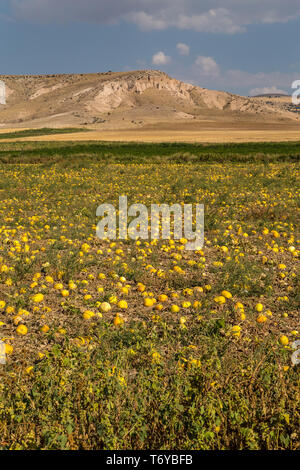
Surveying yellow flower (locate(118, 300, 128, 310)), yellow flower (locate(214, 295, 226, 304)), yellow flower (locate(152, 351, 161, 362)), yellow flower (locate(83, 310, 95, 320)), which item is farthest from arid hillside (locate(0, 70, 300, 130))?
yellow flower (locate(152, 351, 161, 362))

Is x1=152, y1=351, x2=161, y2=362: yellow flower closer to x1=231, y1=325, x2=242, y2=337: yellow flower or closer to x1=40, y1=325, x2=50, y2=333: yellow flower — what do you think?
x1=231, y1=325, x2=242, y2=337: yellow flower

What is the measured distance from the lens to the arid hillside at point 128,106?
140 m

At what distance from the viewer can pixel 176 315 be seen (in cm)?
490

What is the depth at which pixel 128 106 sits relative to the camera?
165875 millimetres

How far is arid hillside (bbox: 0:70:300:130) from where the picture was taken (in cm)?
13950

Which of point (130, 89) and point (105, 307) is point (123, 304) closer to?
point (105, 307)

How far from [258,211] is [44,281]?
7913 millimetres

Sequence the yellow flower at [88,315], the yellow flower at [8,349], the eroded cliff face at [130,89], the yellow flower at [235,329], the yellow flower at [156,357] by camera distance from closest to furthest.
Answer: the yellow flower at [156,357] < the yellow flower at [8,349] < the yellow flower at [235,329] < the yellow flower at [88,315] < the eroded cliff face at [130,89]

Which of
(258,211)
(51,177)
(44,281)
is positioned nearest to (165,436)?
(44,281)

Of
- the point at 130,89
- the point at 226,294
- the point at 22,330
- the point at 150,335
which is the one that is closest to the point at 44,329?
the point at 22,330

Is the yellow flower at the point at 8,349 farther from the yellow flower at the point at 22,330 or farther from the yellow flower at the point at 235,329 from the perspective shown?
the yellow flower at the point at 235,329

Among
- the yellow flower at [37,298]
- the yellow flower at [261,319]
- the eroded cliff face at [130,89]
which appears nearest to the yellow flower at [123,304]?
the yellow flower at [37,298]

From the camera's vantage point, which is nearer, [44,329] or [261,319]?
[44,329]

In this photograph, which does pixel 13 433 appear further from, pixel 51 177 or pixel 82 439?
pixel 51 177
